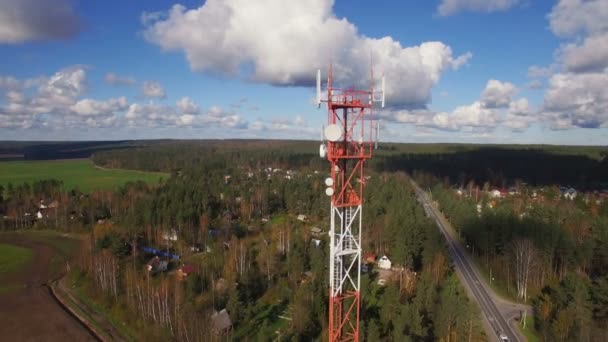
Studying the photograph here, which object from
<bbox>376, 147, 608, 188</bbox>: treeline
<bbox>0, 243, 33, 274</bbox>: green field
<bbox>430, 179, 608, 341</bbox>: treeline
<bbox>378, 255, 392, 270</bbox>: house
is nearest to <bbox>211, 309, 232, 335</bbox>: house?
<bbox>378, 255, 392, 270</bbox>: house

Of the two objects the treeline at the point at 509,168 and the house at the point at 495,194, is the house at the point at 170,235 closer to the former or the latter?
the house at the point at 495,194

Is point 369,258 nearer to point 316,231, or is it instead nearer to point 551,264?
point 316,231

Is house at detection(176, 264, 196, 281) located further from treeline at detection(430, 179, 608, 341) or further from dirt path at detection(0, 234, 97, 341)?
treeline at detection(430, 179, 608, 341)

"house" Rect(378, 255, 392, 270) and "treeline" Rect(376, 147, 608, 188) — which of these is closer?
"house" Rect(378, 255, 392, 270)

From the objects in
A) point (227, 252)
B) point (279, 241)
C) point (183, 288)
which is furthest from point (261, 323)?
point (279, 241)

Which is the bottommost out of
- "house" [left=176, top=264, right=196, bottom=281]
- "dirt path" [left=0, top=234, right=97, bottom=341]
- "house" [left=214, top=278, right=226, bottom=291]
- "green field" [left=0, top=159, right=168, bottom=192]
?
"dirt path" [left=0, top=234, right=97, bottom=341]

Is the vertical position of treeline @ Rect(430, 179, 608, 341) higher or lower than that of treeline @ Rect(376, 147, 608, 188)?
lower

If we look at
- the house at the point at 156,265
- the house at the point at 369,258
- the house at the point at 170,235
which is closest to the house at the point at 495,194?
the house at the point at 369,258
